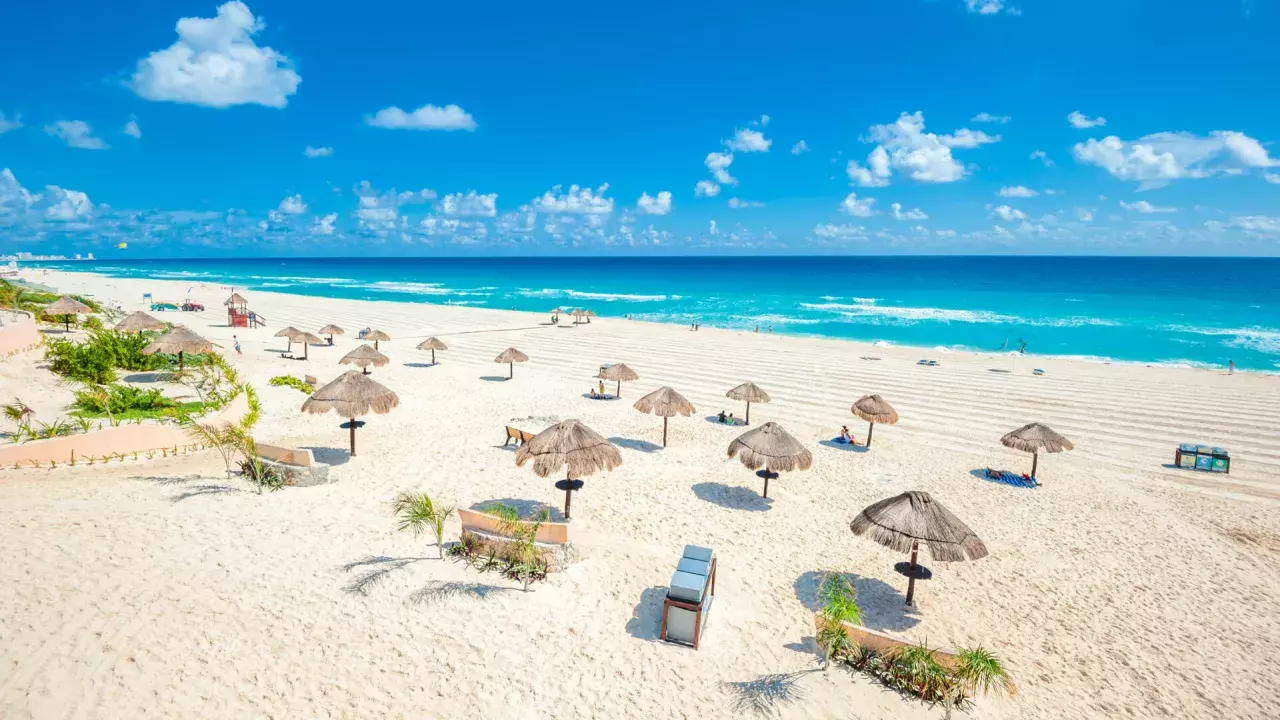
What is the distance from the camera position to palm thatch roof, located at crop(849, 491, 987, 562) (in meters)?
7.86

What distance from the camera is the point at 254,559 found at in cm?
780

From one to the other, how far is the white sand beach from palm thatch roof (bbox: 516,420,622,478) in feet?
3.73

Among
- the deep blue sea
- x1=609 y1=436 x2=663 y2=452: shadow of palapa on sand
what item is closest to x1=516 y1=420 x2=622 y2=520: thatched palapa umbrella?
x1=609 y1=436 x2=663 y2=452: shadow of palapa on sand

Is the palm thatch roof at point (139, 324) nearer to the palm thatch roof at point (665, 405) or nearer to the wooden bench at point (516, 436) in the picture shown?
the wooden bench at point (516, 436)

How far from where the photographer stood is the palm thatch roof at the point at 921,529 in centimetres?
786

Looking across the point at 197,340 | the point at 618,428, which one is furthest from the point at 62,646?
the point at 197,340

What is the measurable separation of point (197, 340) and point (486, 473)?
11.4 meters

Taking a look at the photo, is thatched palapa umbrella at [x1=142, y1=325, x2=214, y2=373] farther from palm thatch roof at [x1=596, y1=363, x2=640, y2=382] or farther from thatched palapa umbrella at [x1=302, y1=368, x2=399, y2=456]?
palm thatch roof at [x1=596, y1=363, x2=640, y2=382]

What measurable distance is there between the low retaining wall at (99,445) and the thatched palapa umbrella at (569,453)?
24.3 ft

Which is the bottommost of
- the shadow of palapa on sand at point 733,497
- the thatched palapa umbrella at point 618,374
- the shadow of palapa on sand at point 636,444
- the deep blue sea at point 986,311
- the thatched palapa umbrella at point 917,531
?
the shadow of palapa on sand at point 733,497

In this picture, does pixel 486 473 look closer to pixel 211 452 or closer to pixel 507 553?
pixel 507 553

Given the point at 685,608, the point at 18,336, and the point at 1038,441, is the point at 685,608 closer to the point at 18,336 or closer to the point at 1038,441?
the point at 1038,441

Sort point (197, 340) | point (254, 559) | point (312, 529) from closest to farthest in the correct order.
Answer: point (254, 559) < point (312, 529) < point (197, 340)

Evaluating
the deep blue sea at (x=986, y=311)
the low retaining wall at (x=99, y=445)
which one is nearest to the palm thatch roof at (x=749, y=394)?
the low retaining wall at (x=99, y=445)
